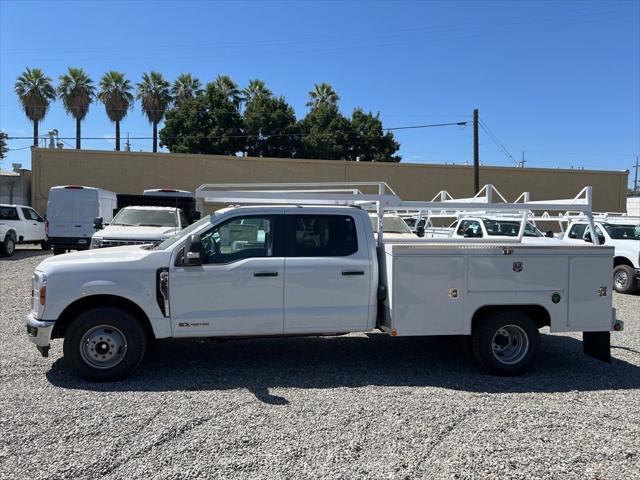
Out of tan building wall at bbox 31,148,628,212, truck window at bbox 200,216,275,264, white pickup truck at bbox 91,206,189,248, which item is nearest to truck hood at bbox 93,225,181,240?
white pickup truck at bbox 91,206,189,248

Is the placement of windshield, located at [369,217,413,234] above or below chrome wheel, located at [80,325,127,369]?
above

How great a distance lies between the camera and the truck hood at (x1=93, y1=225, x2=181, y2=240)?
36.4 feet

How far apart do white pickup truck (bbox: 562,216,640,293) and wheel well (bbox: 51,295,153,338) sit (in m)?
9.46

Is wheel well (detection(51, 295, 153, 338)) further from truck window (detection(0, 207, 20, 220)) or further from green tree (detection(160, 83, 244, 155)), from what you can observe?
green tree (detection(160, 83, 244, 155))

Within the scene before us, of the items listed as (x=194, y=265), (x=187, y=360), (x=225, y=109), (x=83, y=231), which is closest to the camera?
(x=194, y=265)

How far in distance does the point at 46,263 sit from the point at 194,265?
1.55m

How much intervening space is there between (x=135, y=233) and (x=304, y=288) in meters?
6.98

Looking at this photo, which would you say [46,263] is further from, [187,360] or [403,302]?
[403,302]

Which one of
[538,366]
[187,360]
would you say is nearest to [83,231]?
[187,360]

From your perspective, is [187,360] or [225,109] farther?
[225,109]

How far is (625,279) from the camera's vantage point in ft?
40.3

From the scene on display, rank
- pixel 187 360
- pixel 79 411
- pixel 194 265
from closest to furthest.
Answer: pixel 79 411, pixel 194 265, pixel 187 360

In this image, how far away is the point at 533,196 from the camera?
33.1 meters

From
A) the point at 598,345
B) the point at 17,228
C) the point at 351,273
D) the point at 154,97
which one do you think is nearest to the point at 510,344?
the point at 598,345
